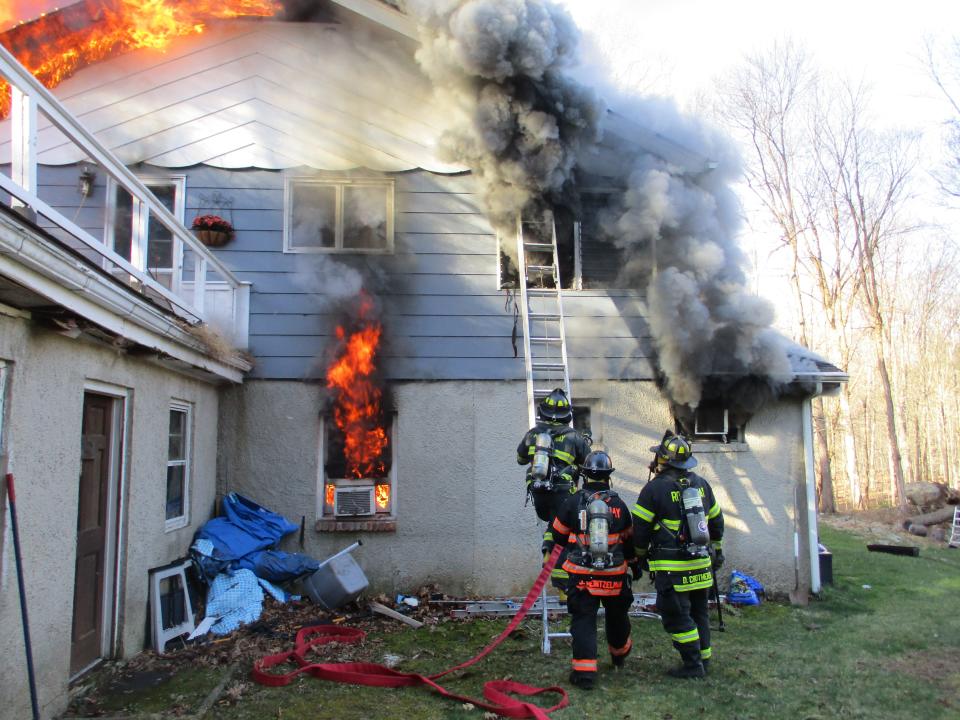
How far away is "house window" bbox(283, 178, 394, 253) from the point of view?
828cm

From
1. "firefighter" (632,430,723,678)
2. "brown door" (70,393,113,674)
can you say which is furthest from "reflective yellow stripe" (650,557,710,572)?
"brown door" (70,393,113,674)

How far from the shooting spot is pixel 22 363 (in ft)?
13.4

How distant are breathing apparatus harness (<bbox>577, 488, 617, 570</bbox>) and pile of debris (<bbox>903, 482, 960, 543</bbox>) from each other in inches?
542

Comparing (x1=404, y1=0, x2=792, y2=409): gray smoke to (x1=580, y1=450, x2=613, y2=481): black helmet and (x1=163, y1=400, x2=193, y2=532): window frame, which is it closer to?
(x1=580, y1=450, x2=613, y2=481): black helmet

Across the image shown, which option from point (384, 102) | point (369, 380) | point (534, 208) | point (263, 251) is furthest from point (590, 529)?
point (384, 102)

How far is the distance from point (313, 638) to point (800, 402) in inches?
234

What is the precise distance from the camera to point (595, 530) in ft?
16.8

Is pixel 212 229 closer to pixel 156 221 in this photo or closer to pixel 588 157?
pixel 156 221

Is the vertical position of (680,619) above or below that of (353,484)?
below

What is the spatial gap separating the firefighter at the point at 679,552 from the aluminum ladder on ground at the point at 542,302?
2.39m

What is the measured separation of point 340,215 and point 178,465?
133 inches

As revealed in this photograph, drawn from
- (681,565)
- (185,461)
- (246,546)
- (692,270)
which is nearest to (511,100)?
(692,270)

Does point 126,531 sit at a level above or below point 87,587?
above

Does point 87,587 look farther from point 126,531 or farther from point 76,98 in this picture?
point 76,98
